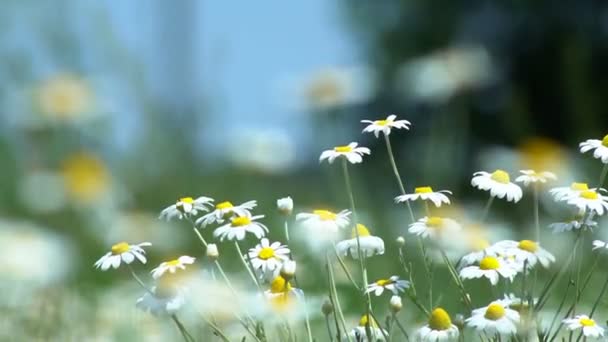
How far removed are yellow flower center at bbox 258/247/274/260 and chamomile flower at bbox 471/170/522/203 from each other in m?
0.20

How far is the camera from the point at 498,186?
1.18 metres

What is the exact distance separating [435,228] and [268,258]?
0.16 m

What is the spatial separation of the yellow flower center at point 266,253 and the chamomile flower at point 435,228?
0.44 feet

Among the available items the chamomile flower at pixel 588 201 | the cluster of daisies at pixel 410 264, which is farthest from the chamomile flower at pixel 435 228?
the chamomile flower at pixel 588 201

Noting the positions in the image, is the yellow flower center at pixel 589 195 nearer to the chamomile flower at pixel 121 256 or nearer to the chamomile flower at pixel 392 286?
the chamomile flower at pixel 392 286

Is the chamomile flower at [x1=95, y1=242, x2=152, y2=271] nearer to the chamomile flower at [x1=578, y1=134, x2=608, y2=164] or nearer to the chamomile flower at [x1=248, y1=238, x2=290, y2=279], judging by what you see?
the chamomile flower at [x1=248, y1=238, x2=290, y2=279]

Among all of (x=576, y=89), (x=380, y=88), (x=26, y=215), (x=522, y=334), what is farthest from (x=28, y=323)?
(x=380, y=88)

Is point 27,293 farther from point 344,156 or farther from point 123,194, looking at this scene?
point 123,194

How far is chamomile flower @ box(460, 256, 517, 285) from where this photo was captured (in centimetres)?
112

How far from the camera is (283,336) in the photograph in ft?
3.91

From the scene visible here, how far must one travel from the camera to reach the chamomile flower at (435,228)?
114cm

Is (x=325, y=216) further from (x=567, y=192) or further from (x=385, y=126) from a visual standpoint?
(x=567, y=192)

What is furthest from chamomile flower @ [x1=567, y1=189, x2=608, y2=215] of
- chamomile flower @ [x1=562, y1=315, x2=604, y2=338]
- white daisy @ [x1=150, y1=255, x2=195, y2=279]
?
white daisy @ [x1=150, y1=255, x2=195, y2=279]

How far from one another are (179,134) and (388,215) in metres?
0.68
